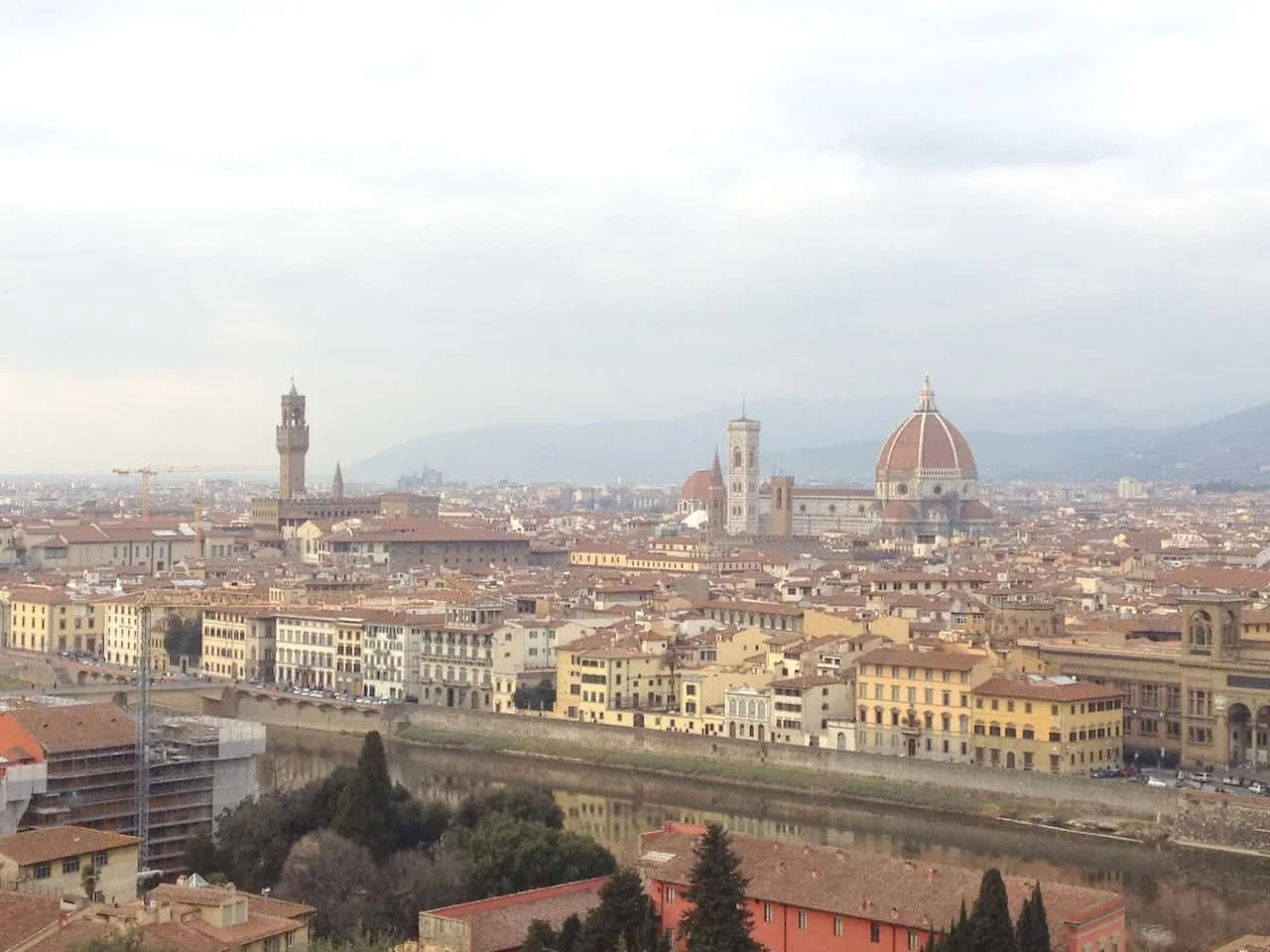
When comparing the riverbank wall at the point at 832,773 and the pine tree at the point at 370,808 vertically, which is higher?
the pine tree at the point at 370,808

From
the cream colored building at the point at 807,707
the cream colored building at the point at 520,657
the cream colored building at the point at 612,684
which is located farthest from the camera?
the cream colored building at the point at 520,657

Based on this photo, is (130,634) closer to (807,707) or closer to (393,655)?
(393,655)

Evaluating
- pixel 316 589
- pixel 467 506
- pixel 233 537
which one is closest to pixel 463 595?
pixel 316 589

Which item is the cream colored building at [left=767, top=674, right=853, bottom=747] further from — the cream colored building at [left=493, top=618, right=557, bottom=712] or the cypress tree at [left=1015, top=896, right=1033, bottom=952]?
the cypress tree at [left=1015, top=896, right=1033, bottom=952]

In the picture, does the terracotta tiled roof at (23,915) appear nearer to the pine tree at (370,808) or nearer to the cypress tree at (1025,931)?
the pine tree at (370,808)

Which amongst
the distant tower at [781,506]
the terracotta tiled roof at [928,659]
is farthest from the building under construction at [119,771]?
the distant tower at [781,506]
